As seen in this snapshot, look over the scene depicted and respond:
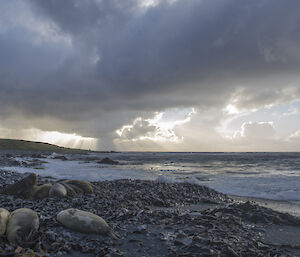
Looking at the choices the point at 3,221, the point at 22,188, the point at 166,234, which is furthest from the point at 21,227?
the point at 22,188

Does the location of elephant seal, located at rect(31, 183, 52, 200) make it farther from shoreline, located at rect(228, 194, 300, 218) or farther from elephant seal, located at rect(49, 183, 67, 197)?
shoreline, located at rect(228, 194, 300, 218)

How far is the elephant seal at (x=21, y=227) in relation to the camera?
401 cm

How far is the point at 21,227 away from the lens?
14.0 ft

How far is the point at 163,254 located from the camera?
4.25m

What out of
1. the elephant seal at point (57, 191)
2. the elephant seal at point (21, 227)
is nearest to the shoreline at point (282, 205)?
the elephant seal at point (57, 191)

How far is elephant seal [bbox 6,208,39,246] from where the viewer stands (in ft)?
13.2

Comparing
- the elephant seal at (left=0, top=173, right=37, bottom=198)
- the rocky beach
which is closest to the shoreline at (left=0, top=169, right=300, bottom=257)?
the rocky beach

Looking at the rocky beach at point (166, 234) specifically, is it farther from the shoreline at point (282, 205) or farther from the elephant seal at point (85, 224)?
the shoreline at point (282, 205)

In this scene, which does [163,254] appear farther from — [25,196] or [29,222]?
[25,196]

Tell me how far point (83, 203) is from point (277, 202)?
8260 mm

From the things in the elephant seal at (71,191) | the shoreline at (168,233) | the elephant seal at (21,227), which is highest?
the elephant seal at (21,227)

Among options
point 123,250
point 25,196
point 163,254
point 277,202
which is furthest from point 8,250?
point 277,202

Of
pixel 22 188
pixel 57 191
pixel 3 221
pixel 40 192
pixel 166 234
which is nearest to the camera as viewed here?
pixel 3 221

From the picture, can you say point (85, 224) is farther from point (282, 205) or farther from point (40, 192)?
point (282, 205)
